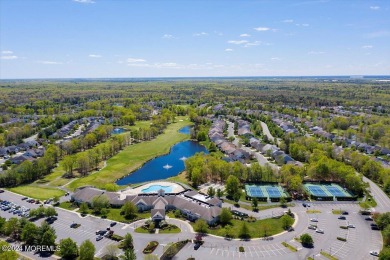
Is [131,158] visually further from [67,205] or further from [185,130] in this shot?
[185,130]

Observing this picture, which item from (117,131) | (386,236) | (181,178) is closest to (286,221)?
(386,236)

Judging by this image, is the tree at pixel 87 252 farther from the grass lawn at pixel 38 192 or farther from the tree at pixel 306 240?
the tree at pixel 306 240

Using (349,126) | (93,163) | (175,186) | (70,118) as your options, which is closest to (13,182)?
(93,163)

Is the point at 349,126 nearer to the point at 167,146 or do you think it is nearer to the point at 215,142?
the point at 215,142

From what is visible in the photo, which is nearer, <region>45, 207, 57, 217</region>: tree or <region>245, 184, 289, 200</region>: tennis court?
<region>45, 207, 57, 217</region>: tree

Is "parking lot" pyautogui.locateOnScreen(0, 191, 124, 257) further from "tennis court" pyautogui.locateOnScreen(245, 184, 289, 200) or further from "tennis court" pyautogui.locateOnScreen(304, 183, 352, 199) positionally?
"tennis court" pyautogui.locateOnScreen(304, 183, 352, 199)

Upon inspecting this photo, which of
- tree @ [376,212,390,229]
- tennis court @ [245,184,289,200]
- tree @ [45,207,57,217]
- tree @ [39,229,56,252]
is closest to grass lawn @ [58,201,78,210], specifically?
tree @ [45,207,57,217]
